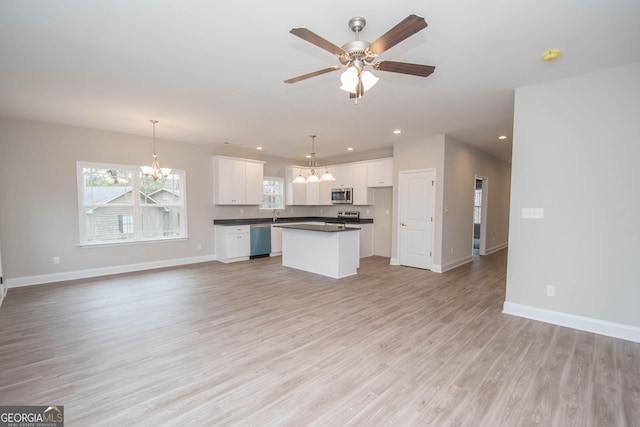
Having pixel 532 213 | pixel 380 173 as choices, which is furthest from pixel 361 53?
pixel 380 173

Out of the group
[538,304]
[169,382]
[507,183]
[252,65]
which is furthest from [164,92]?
[507,183]

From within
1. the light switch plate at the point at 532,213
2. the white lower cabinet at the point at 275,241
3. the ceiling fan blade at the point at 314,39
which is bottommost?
the white lower cabinet at the point at 275,241

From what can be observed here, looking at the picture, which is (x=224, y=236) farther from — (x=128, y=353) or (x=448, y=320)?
(x=448, y=320)

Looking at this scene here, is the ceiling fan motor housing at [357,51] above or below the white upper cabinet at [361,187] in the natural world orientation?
above

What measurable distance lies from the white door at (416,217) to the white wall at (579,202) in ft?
7.13

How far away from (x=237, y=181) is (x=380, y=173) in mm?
3453

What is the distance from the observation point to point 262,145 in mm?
6539

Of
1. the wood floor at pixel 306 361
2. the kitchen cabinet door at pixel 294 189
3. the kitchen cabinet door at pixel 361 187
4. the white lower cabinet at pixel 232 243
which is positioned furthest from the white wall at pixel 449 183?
the white lower cabinet at pixel 232 243

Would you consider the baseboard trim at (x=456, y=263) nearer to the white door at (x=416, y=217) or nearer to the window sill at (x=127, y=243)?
the white door at (x=416, y=217)

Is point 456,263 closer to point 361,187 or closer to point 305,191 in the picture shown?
point 361,187

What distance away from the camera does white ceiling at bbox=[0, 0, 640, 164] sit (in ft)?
6.50

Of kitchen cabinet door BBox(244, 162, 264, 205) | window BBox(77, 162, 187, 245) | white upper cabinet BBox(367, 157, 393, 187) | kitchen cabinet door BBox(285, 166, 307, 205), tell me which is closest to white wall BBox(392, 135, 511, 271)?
white upper cabinet BBox(367, 157, 393, 187)

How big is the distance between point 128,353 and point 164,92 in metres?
2.88

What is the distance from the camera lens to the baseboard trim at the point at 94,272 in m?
4.57
